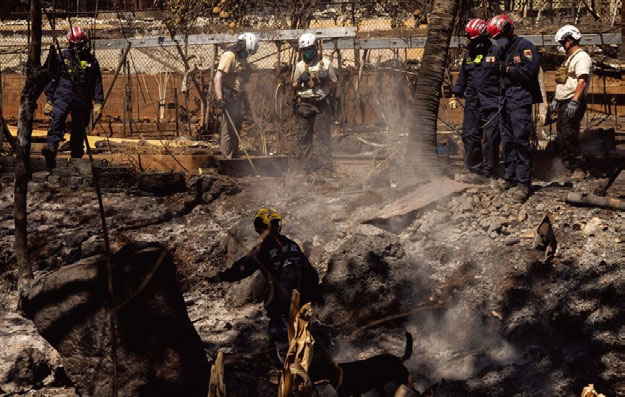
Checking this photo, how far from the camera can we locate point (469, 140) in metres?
9.39

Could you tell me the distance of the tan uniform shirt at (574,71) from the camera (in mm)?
9602

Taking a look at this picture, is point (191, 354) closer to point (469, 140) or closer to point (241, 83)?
point (469, 140)

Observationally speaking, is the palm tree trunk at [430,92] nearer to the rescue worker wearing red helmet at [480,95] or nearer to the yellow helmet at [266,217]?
the rescue worker wearing red helmet at [480,95]

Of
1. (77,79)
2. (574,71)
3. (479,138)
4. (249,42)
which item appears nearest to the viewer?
(479,138)

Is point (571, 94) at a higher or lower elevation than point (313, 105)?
higher

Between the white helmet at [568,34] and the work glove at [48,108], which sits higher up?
the white helmet at [568,34]

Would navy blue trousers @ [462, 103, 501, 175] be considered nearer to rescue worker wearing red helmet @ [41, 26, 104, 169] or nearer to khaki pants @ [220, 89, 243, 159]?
khaki pants @ [220, 89, 243, 159]

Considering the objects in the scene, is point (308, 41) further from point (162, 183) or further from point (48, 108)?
point (48, 108)

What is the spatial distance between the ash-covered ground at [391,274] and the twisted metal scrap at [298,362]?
44 cm

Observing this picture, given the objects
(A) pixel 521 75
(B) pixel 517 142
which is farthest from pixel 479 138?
(A) pixel 521 75

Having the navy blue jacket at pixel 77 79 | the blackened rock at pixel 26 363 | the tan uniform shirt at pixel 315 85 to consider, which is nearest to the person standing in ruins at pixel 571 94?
the tan uniform shirt at pixel 315 85

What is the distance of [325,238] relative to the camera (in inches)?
344

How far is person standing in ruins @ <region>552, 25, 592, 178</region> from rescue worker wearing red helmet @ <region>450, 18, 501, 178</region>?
1287 millimetres

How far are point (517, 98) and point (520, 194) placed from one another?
106 cm
